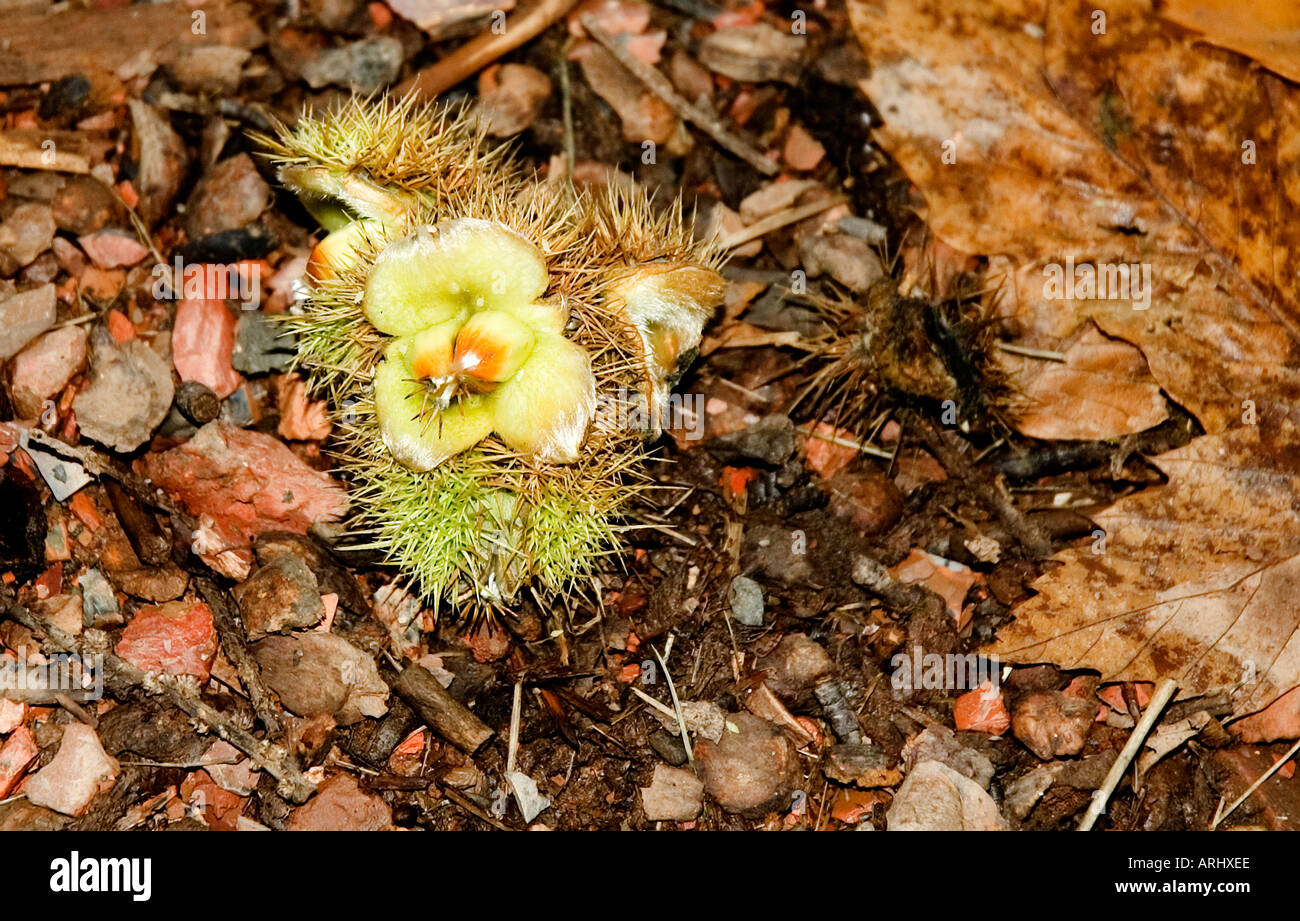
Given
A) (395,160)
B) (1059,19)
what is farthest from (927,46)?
(395,160)

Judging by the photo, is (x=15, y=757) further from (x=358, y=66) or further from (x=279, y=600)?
(x=358, y=66)

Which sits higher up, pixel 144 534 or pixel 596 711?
pixel 144 534

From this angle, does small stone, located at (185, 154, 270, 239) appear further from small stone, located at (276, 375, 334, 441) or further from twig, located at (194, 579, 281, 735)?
twig, located at (194, 579, 281, 735)

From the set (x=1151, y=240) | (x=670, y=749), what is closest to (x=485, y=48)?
(x=1151, y=240)

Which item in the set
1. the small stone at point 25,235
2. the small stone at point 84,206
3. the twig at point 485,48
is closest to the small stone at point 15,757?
the small stone at point 25,235

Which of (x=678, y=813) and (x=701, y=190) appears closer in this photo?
(x=678, y=813)

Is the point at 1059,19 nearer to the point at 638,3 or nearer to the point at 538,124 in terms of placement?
the point at 638,3
